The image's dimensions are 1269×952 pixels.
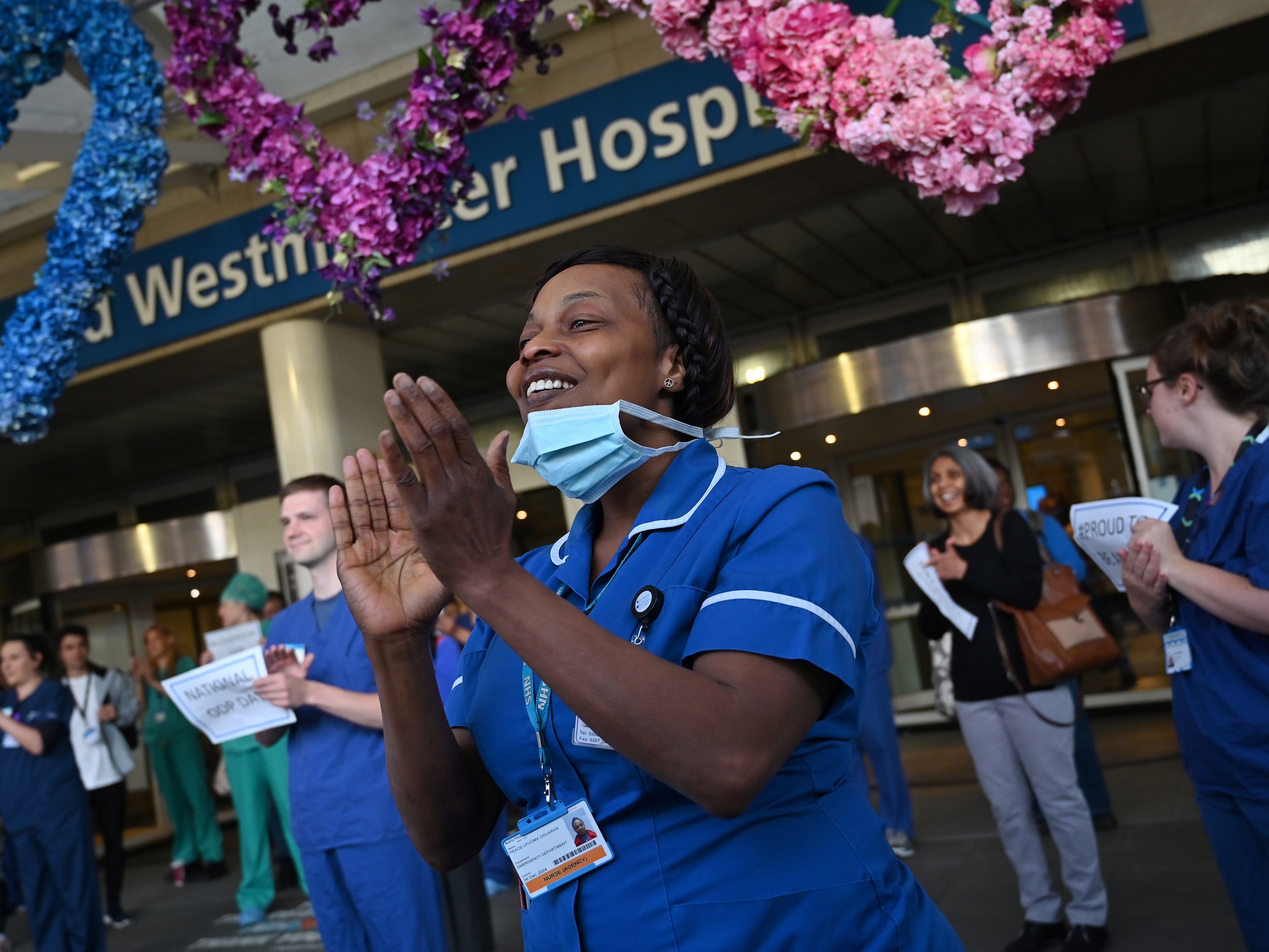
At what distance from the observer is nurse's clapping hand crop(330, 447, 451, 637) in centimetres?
138

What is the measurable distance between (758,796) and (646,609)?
25cm

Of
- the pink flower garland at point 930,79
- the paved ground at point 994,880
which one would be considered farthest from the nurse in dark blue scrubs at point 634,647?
the paved ground at point 994,880

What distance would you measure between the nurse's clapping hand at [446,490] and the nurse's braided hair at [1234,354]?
2.09 metres

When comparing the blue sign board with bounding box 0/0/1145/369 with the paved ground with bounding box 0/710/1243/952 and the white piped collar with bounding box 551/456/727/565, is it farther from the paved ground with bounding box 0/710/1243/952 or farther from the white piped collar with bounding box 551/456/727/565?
the white piped collar with bounding box 551/456/727/565

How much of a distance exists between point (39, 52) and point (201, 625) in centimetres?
1029

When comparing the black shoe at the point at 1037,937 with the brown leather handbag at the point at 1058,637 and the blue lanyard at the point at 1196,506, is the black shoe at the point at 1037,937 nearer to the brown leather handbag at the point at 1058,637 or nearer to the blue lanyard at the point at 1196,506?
the brown leather handbag at the point at 1058,637

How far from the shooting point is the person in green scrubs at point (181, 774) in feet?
26.0

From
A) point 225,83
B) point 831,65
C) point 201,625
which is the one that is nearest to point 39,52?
point 225,83

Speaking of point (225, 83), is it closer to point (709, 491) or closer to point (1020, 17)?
point (1020, 17)

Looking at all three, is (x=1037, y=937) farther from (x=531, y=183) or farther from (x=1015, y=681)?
(x=531, y=183)

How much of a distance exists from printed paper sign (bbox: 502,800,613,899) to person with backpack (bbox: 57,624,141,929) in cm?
604

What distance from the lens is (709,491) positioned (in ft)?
4.55

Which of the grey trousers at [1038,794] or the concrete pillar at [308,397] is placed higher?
the concrete pillar at [308,397]

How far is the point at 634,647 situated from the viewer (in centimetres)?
109
